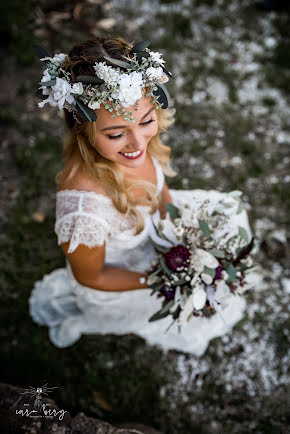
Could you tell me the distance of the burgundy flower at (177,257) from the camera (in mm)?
1923

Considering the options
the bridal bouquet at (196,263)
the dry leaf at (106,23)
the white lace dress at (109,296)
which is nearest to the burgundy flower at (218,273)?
the bridal bouquet at (196,263)

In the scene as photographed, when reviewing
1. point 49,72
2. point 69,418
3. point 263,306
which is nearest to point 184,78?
point 263,306

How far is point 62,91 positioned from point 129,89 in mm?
302

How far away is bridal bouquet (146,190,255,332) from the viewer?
1869 millimetres

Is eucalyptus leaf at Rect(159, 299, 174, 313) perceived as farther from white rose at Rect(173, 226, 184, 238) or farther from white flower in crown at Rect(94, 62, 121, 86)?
white flower in crown at Rect(94, 62, 121, 86)

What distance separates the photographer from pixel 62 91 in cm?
158

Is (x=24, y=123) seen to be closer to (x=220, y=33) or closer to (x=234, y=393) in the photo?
(x=220, y=33)

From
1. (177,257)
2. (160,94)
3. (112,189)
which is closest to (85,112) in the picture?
(160,94)

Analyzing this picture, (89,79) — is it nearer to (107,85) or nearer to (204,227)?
(107,85)

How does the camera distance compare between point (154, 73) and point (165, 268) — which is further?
point (165, 268)

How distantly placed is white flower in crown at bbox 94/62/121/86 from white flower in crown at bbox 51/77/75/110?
6.0 inches

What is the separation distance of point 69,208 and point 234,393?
7.22ft

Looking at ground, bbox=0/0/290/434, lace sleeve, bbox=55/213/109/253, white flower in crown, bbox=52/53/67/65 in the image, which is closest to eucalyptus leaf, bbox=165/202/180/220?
lace sleeve, bbox=55/213/109/253

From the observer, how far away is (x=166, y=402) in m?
2.99
